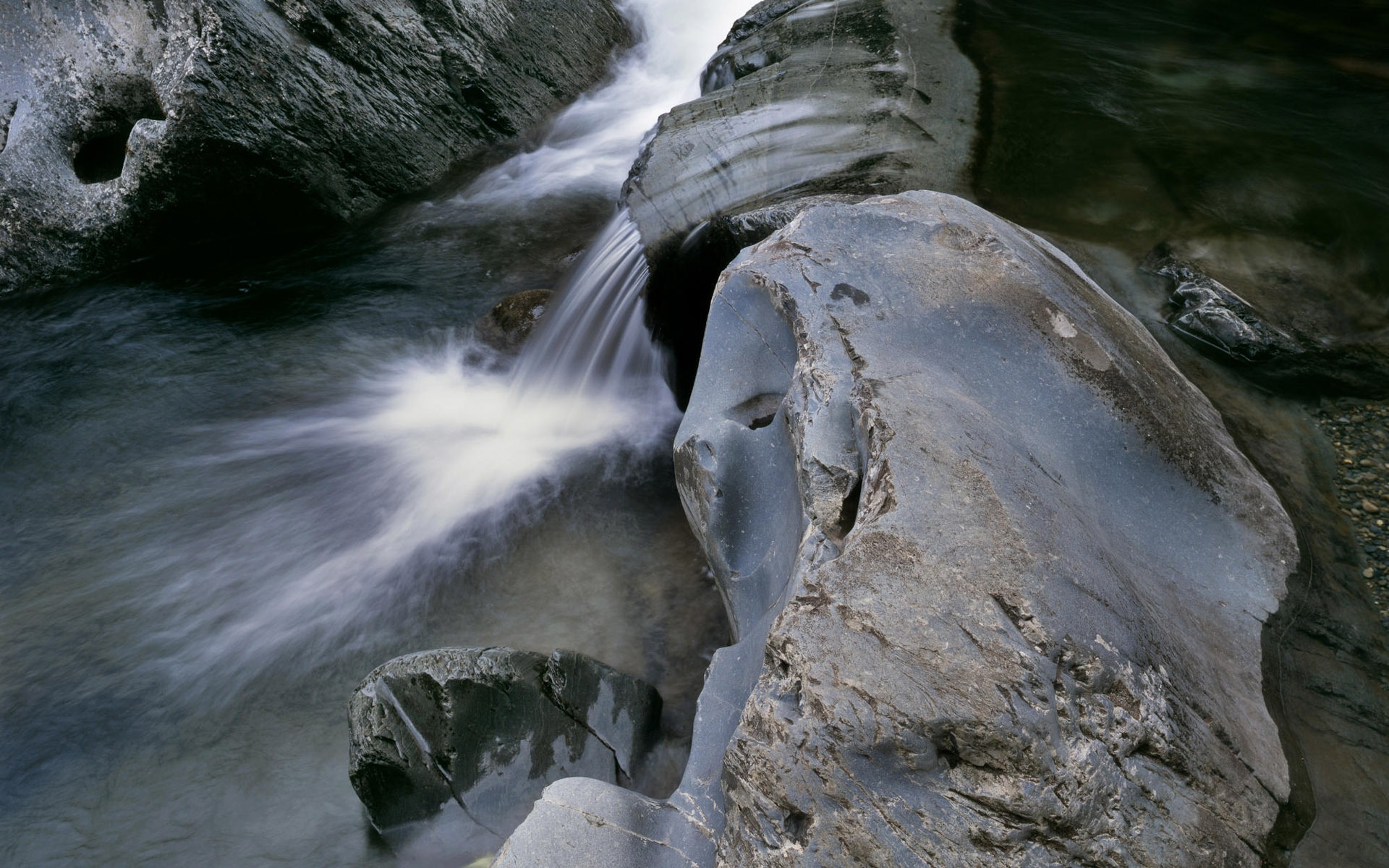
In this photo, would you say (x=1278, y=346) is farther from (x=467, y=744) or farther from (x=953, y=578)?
(x=467, y=744)

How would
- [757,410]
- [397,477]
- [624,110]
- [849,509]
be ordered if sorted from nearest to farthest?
1. [849,509]
2. [757,410]
3. [397,477]
4. [624,110]

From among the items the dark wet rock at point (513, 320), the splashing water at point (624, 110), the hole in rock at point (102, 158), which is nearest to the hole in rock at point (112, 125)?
the hole in rock at point (102, 158)

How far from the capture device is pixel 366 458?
4.70 meters

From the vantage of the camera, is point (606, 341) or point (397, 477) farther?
point (606, 341)

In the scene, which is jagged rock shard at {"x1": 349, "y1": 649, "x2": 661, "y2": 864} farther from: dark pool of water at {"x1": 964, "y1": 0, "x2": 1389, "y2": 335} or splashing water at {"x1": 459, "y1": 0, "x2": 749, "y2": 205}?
splashing water at {"x1": 459, "y1": 0, "x2": 749, "y2": 205}

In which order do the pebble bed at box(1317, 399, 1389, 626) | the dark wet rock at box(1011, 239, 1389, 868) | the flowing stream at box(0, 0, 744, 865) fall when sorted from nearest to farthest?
1. the dark wet rock at box(1011, 239, 1389, 868)
2. the pebble bed at box(1317, 399, 1389, 626)
3. the flowing stream at box(0, 0, 744, 865)

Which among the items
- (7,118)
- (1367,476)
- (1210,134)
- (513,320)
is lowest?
(513,320)

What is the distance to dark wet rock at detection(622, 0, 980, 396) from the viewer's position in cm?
437

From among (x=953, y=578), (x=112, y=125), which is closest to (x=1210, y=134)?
(x=953, y=578)

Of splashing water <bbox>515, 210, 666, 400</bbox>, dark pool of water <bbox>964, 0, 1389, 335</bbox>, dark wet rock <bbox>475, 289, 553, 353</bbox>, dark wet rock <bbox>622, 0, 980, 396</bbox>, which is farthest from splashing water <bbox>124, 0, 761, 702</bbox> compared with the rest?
dark pool of water <bbox>964, 0, 1389, 335</bbox>

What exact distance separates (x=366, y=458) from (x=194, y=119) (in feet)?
9.04

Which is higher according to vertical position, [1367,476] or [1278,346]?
[1278,346]

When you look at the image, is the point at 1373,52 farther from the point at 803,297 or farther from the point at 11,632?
the point at 11,632

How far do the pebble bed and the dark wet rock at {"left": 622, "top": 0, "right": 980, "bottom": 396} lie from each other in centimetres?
182
